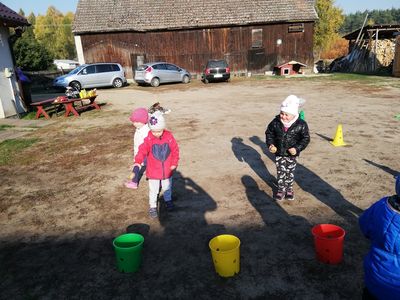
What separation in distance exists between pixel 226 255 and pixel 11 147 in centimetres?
760

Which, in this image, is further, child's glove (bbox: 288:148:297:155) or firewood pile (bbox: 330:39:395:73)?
firewood pile (bbox: 330:39:395:73)

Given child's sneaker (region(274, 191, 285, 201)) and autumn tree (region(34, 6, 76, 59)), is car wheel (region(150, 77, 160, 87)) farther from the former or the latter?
autumn tree (region(34, 6, 76, 59))

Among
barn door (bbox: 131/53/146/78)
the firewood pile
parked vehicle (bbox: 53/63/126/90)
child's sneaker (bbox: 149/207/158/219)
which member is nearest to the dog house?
the firewood pile

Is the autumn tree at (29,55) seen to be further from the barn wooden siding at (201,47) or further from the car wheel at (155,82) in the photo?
→ the car wheel at (155,82)

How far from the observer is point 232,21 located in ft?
90.2

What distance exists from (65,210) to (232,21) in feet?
83.3

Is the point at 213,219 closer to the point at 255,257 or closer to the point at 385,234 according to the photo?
the point at 255,257

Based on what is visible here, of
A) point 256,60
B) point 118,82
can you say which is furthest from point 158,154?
point 256,60

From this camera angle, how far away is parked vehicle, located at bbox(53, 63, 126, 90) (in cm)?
2111

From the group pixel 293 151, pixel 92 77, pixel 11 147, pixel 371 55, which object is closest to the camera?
pixel 293 151

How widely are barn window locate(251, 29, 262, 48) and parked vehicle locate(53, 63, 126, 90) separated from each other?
11.5 metres

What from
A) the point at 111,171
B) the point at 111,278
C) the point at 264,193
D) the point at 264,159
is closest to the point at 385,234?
the point at 111,278

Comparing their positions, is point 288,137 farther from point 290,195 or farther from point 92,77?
point 92,77

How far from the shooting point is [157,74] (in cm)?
2252
